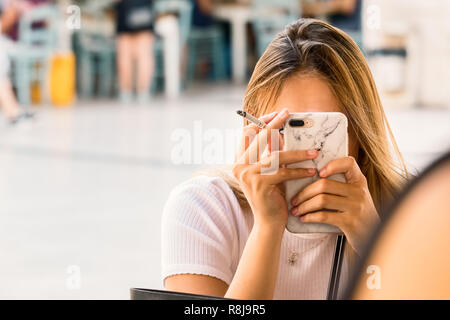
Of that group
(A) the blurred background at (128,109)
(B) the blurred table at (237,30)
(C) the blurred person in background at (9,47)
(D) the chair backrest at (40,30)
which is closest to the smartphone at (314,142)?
(A) the blurred background at (128,109)

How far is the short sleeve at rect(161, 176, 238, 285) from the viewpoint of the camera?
3.17ft

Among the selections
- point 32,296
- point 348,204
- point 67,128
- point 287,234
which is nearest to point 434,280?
point 348,204

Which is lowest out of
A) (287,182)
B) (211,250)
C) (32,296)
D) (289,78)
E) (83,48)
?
(32,296)

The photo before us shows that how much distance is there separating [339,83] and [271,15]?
9540 millimetres

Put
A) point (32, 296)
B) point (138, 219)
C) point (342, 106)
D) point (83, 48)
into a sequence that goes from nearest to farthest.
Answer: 1. point (342, 106)
2. point (32, 296)
3. point (138, 219)
4. point (83, 48)

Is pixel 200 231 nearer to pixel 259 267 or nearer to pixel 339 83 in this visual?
pixel 259 267

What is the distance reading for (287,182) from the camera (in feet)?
2.68

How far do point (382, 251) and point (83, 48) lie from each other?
9.28m

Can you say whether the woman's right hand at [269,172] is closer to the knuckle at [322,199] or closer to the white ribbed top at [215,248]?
the knuckle at [322,199]

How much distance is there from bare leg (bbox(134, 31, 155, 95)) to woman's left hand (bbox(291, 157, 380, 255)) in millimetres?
8028

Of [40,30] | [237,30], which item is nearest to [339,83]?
[40,30]

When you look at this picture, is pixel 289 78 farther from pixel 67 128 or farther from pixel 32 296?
pixel 67 128

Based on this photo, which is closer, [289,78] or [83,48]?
[289,78]

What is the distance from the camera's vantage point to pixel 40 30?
29.0 ft
